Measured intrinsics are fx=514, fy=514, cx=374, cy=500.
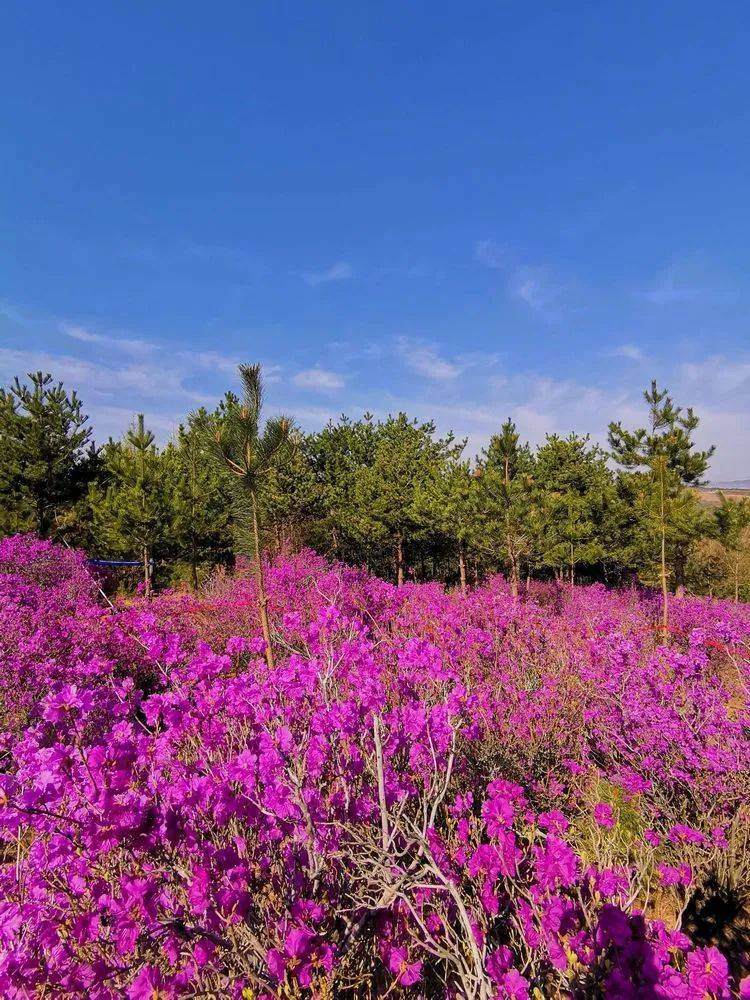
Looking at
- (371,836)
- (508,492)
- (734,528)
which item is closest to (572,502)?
(734,528)

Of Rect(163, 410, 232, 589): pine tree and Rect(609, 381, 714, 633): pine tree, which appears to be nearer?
Rect(609, 381, 714, 633): pine tree

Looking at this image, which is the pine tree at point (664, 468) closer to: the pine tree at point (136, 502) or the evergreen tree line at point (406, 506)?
the evergreen tree line at point (406, 506)

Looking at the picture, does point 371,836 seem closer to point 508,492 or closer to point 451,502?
point 508,492

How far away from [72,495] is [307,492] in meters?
8.14

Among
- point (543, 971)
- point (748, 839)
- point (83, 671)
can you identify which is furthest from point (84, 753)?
point (748, 839)

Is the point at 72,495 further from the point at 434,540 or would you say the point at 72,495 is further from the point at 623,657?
the point at 623,657

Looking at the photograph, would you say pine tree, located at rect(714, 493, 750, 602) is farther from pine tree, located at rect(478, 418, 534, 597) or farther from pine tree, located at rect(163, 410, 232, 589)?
pine tree, located at rect(163, 410, 232, 589)

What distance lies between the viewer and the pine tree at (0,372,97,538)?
15.9 meters

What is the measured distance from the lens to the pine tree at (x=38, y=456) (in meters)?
15.9

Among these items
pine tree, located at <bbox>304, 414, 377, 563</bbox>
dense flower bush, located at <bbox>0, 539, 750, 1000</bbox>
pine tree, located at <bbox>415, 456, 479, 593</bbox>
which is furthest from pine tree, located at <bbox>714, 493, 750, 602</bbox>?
dense flower bush, located at <bbox>0, 539, 750, 1000</bbox>

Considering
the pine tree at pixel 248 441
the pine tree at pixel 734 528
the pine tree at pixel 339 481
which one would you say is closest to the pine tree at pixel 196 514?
the pine tree at pixel 339 481

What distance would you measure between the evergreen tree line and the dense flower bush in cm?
743

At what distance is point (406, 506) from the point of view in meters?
18.9

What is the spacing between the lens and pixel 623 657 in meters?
4.70
